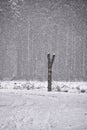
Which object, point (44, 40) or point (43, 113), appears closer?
point (43, 113)

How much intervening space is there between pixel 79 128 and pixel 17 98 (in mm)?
3296

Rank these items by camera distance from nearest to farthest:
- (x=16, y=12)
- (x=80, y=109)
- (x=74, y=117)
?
(x=74, y=117) < (x=80, y=109) < (x=16, y=12)

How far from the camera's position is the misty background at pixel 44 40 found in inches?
1015

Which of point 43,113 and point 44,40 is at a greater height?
point 44,40

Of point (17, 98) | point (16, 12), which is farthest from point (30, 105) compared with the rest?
point (16, 12)

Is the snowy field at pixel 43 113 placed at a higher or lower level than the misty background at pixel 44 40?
lower

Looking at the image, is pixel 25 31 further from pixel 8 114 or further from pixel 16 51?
pixel 8 114

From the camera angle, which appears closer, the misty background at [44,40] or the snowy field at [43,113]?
the snowy field at [43,113]

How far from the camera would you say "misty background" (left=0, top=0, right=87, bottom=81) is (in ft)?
84.6

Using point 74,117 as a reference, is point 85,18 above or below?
above

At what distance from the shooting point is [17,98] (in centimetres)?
646

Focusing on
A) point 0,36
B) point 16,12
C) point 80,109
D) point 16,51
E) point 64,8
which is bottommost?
point 80,109

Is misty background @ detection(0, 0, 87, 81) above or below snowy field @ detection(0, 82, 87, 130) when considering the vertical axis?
above

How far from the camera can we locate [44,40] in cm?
2748
